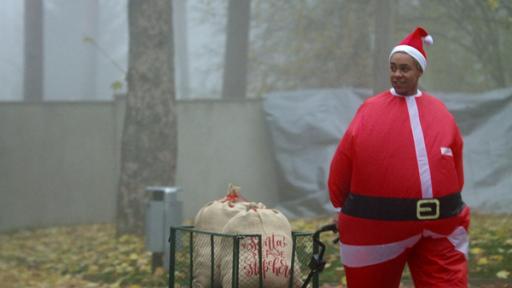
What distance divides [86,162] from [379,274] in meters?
12.4

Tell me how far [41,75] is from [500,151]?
14.6m

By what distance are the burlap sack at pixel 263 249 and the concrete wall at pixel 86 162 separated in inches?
435

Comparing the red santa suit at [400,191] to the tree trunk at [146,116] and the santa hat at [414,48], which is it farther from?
the tree trunk at [146,116]

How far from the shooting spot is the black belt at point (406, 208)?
5141 millimetres

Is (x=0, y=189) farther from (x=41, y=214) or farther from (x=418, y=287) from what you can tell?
(x=418, y=287)

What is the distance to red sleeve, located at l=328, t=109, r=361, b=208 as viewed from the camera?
5.31 meters

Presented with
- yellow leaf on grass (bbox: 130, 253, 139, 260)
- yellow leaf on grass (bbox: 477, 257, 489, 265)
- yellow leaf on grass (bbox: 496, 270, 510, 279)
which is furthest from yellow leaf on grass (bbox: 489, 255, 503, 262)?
yellow leaf on grass (bbox: 130, 253, 139, 260)

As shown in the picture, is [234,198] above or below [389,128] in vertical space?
below

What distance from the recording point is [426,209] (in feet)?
16.9

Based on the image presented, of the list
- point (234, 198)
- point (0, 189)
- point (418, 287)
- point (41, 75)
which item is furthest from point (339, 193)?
point (41, 75)

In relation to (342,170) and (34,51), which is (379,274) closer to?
(342,170)

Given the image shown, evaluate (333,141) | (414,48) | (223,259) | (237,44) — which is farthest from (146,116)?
(237,44)

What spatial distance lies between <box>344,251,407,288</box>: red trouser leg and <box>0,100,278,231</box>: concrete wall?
11874 mm

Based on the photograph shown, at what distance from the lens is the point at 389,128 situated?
17.2ft
